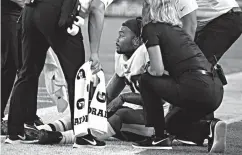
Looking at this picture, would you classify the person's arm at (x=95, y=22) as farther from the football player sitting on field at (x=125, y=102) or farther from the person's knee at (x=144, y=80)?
the football player sitting on field at (x=125, y=102)

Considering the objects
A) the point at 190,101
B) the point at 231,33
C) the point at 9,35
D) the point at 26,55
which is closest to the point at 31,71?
the point at 26,55

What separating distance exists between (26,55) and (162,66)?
113 cm

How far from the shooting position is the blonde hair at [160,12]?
24.0ft

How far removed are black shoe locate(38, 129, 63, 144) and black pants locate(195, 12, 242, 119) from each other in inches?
61.3

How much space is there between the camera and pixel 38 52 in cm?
745

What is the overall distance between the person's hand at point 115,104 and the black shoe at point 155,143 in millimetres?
599

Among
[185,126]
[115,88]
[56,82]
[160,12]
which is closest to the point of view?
[160,12]

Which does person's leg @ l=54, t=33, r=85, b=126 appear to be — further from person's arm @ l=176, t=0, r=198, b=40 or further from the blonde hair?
person's arm @ l=176, t=0, r=198, b=40

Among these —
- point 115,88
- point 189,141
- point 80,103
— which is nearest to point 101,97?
point 80,103

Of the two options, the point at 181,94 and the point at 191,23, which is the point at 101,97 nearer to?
the point at 181,94

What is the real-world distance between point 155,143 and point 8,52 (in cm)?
165

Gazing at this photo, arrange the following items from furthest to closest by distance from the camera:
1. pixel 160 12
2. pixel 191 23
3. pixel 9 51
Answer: pixel 9 51, pixel 191 23, pixel 160 12

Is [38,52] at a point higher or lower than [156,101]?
higher

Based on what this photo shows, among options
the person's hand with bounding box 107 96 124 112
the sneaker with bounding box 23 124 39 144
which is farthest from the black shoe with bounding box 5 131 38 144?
the person's hand with bounding box 107 96 124 112
